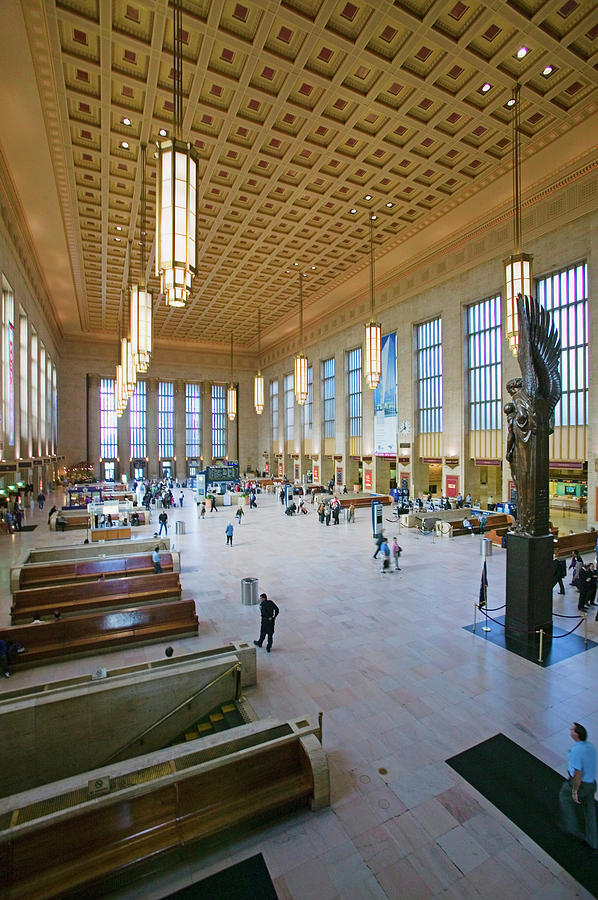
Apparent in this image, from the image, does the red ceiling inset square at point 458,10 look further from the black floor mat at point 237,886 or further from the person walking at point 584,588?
the black floor mat at point 237,886

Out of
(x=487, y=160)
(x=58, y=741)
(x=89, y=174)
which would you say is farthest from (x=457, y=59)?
(x=58, y=741)

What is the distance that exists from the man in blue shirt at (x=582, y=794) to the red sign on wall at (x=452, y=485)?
19.9 metres

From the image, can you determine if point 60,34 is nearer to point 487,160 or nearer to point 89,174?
point 89,174

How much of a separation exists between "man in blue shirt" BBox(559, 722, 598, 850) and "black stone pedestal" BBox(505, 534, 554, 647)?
12.5 ft

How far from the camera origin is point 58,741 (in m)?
4.68

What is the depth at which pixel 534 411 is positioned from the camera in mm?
7719

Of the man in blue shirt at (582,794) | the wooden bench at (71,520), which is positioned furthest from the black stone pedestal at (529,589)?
the wooden bench at (71,520)

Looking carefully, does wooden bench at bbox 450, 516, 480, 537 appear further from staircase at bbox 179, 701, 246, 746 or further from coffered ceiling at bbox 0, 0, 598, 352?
coffered ceiling at bbox 0, 0, 598, 352

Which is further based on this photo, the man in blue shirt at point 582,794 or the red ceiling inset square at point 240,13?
the red ceiling inset square at point 240,13

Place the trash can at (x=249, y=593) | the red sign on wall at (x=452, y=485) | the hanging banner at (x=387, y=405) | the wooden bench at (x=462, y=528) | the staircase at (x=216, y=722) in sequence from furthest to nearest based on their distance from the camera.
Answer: the hanging banner at (x=387, y=405)
the red sign on wall at (x=452, y=485)
the wooden bench at (x=462, y=528)
the trash can at (x=249, y=593)
the staircase at (x=216, y=722)

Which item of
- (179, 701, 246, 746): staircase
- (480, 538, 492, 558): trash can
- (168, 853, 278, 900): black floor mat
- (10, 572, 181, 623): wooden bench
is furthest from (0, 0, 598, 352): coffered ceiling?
(168, 853, 278, 900): black floor mat

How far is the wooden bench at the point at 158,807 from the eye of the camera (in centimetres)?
307

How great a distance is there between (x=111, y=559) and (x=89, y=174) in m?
14.9

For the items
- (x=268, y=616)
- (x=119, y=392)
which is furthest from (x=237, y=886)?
(x=119, y=392)
